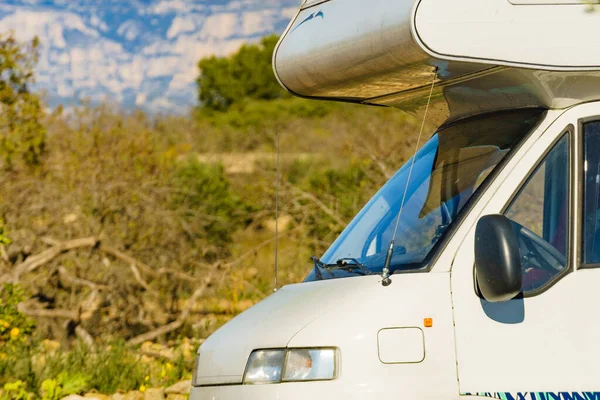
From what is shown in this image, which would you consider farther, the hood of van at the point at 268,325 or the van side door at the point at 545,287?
the hood of van at the point at 268,325

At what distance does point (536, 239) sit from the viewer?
4.44 meters

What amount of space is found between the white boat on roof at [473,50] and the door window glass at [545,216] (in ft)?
0.93

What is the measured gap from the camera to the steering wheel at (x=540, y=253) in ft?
14.2

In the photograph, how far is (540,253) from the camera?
14.4 feet

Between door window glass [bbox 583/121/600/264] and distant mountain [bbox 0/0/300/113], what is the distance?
453 inches

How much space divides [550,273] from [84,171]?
1194cm

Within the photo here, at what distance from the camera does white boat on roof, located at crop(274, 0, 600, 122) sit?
13.7 ft

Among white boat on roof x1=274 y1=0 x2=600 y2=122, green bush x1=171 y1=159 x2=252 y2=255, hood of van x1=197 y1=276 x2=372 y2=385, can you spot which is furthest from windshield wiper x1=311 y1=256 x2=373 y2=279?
green bush x1=171 y1=159 x2=252 y2=255

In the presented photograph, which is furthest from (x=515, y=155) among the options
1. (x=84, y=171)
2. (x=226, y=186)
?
(x=226, y=186)

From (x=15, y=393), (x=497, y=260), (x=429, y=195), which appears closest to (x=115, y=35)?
(x=15, y=393)

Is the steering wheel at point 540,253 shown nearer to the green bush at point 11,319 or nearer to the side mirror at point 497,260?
the side mirror at point 497,260

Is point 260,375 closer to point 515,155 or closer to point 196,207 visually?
point 515,155

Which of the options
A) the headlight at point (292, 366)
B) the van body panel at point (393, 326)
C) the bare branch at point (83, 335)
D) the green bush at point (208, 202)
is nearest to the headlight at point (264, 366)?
the headlight at point (292, 366)

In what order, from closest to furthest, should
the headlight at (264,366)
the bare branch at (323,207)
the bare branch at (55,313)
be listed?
the headlight at (264,366) → the bare branch at (55,313) → the bare branch at (323,207)
